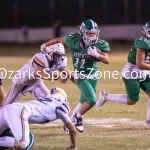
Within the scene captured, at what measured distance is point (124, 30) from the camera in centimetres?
2727

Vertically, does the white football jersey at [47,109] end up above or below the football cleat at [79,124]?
above

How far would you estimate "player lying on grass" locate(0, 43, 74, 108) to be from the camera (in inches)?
278

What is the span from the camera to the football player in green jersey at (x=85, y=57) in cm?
742

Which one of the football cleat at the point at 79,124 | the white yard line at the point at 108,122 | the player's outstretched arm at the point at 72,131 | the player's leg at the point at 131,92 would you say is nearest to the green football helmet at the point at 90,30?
the player's leg at the point at 131,92

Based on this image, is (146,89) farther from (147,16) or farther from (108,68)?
(147,16)

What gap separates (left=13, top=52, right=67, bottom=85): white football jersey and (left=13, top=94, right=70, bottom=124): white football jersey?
39.4 inches

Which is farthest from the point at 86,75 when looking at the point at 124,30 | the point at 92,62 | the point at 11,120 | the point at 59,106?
the point at 124,30

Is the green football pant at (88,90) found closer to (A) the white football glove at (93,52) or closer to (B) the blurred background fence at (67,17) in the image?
(A) the white football glove at (93,52)

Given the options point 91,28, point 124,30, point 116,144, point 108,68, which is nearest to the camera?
point 116,144

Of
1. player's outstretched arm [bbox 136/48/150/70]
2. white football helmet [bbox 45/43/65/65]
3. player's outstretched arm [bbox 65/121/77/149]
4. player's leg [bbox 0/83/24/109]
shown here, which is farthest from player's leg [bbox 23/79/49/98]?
player's outstretched arm [bbox 65/121/77/149]

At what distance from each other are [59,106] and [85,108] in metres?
1.51

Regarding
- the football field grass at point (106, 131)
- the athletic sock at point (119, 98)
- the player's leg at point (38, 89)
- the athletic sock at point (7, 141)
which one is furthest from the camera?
the athletic sock at point (119, 98)

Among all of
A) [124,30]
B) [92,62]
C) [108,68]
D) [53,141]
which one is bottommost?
[124,30]

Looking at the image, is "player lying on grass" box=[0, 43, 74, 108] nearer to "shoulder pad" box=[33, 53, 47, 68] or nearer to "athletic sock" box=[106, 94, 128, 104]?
"shoulder pad" box=[33, 53, 47, 68]
